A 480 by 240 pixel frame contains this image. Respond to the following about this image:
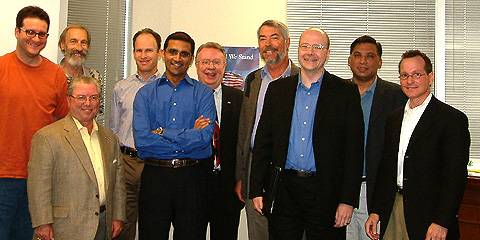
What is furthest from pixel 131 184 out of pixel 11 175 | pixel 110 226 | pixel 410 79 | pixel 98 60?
pixel 410 79

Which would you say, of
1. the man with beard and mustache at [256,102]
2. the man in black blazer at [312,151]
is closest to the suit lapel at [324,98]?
the man in black blazer at [312,151]

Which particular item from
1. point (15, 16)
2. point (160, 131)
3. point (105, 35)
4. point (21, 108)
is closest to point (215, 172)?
point (160, 131)

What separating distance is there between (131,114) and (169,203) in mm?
1067

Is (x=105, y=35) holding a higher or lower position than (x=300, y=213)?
higher

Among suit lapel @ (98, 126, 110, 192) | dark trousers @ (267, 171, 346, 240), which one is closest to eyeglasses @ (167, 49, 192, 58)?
suit lapel @ (98, 126, 110, 192)

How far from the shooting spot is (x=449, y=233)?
2.60 metres

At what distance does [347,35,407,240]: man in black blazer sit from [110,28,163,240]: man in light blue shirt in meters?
1.83

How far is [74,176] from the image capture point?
2.80m

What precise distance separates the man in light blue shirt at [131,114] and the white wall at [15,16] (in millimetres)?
748

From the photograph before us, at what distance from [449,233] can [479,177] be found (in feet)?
5.31

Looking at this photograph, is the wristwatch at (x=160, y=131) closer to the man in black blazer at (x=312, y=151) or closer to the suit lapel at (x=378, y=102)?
the man in black blazer at (x=312, y=151)

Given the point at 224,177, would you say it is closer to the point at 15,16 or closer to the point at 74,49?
the point at 74,49

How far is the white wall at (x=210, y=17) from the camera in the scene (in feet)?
17.9

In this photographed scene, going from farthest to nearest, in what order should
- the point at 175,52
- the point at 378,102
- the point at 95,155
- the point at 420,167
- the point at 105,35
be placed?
the point at 105,35 < the point at 378,102 < the point at 175,52 < the point at 95,155 < the point at 420,167
